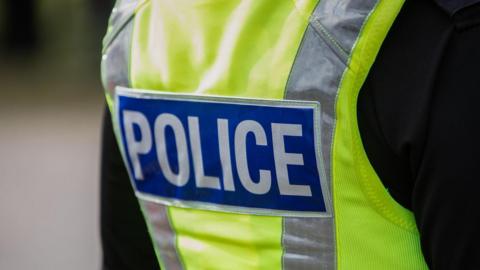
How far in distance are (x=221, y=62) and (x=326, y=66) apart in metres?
0.15

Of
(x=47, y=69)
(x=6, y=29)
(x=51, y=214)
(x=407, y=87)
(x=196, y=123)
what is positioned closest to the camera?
(x=407, y=87)

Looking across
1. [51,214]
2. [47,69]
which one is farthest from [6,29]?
[51,214]

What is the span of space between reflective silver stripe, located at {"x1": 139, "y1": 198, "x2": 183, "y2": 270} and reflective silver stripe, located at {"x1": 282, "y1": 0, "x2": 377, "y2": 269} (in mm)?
245

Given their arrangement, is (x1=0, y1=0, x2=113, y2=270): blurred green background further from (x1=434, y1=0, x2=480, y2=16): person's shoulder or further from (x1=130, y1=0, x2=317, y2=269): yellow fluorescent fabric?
(x1=434, y1=0, x2=480, y2=16): person's shoulder

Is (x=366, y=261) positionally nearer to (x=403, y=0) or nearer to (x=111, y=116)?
(x=403, y=0)

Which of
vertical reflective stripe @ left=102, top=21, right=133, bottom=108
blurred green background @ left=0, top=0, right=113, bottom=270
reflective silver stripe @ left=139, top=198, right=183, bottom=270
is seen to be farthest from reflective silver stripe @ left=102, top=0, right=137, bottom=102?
blurred green background @ left=0, top=0, right=113, bottom=270

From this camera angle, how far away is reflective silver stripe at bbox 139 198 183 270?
1.29 metres

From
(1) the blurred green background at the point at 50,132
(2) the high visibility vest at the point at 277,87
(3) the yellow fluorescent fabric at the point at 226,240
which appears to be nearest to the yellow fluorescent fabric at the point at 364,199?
(2) the high visibility vest at the point at 277,87

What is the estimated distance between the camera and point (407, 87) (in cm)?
99

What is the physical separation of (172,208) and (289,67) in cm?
29

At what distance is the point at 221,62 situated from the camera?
1.16m

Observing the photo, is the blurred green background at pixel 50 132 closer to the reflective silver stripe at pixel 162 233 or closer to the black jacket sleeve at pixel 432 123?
the reflective silver stripe at pixel 162 233

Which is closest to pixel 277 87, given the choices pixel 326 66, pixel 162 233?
pixel 326 66

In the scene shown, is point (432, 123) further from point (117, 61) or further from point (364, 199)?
point (117, 61)
